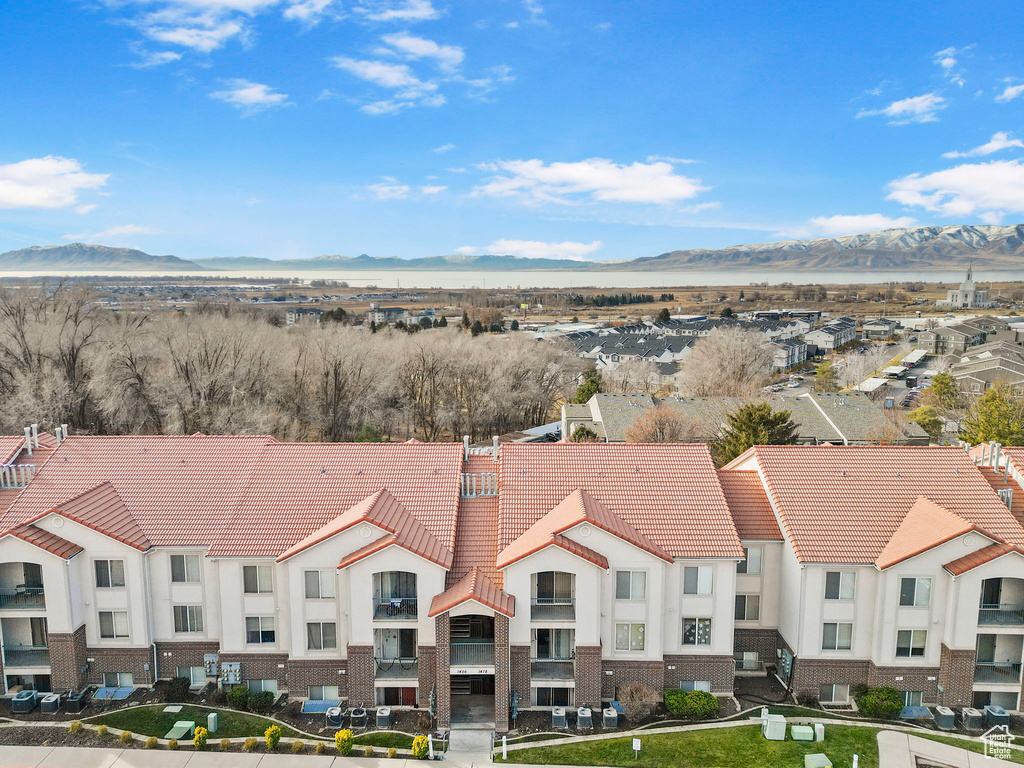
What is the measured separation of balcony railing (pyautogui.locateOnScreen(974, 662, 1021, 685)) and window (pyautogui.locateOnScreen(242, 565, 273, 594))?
26.4 meters

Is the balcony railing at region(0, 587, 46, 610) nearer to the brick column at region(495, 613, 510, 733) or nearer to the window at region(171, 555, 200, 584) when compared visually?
the window at region(171, 555, 200, 584)

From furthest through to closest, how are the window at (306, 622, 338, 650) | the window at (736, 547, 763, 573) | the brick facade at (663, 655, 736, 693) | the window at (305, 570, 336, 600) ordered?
the window at (736, 547, 763, 573)
the brick facade at (663, 655, 736, 693)
the window at (306, 622, 338, 650)
the window at (305, 570, 336, 600)

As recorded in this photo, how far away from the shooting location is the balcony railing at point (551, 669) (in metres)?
24.5

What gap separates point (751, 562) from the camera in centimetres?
2748

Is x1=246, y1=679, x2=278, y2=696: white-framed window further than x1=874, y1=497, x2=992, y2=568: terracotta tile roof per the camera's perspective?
Yes

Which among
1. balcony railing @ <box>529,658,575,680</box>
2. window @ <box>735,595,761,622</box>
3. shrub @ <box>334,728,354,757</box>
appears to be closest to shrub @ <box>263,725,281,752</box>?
shrub @ <box>334,728,354,757</box>

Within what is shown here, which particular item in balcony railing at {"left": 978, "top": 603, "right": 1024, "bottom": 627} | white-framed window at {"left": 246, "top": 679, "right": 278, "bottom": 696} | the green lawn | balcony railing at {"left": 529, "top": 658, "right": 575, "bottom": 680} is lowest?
the green lawn

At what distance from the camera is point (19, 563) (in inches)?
1006

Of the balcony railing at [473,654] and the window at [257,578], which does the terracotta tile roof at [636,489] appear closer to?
the balcony railing at [473,654]

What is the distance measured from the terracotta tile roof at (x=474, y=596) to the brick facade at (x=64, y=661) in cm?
1350

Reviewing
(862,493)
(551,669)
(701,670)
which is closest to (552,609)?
(551,669)

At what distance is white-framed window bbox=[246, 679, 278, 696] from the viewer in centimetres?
2572

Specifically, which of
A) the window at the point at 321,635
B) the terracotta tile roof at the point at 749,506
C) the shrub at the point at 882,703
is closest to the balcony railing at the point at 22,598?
the window at the point at 321,635

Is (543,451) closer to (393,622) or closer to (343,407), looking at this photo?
(393,622)
